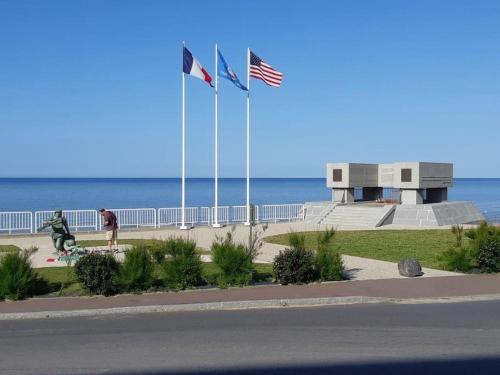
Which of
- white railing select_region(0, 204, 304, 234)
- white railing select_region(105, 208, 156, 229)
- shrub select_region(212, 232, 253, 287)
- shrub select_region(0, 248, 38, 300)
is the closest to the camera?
shrub select_region(0, 248, 38, 300)

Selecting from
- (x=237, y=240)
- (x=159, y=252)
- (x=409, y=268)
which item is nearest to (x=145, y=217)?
(x=237, y=240)

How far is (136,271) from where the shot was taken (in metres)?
12.7

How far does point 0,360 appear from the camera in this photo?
757 cm

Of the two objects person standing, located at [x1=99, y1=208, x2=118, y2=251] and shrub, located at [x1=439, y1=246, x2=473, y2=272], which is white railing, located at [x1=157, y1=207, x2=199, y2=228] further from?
shrub, located at [x1=439, y1=246, x2=473, y2=272]

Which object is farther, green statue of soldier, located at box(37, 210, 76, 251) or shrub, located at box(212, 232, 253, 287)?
green statue of soldier, located at box(37, 210, 76, 251)

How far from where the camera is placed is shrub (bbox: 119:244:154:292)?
12.6 metres

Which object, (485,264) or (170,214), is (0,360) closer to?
(485,264)

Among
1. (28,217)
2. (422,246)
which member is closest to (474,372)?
(422,246)

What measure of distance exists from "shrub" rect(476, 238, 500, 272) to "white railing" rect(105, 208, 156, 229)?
658 inches

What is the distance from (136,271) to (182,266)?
38.9 inches

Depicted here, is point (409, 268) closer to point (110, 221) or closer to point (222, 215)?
point (110, 221)

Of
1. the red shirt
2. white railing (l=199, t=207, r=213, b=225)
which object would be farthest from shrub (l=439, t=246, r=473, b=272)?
white railing (l=199, t=207, r=213, b=225)

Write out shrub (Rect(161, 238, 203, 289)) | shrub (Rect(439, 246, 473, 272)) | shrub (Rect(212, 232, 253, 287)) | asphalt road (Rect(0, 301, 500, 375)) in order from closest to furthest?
asphalt road (Rect(0, 301, 500, 375)) < shrub (Rect(161, 238, 203, 289)) < shrub (Rect(212, 232, 253, 287)) < shrub (Rect(439, 246, 473, 272))

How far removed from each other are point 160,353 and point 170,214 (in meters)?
22.8
